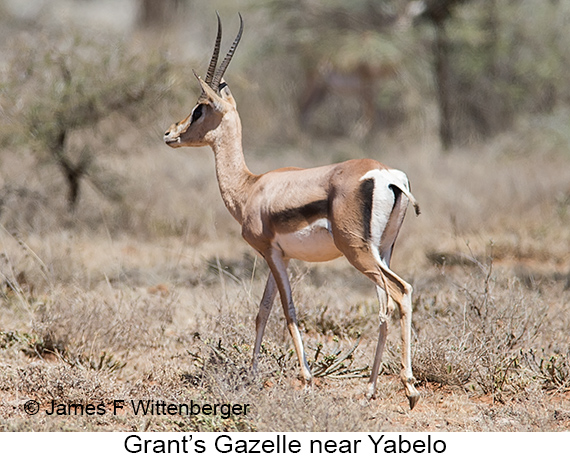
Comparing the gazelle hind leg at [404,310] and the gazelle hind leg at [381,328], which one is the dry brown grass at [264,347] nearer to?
the gazelle hind leg at [381,328]

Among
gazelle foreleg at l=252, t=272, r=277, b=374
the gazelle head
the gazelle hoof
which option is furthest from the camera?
the gazelle head

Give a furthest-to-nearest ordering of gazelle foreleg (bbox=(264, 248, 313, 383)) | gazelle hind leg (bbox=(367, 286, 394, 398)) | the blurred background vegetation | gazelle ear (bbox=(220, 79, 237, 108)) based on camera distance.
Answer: the blurred background vegetation → gazelle ear (bbox=(220, 79, 237, 108)) → gazelle foreleg (bbox=(264, 248, 313, 383)) → gazelle hind leg (bbox=(367, 286, 394, 398))

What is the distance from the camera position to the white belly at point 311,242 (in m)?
4.62

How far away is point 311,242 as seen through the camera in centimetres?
468

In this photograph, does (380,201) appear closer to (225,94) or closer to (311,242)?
(311,242)

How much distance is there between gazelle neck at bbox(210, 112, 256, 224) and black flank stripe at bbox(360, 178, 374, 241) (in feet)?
3.54

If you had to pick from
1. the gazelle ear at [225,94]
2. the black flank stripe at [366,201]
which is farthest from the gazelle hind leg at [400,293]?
the gazelle ear at [225,94]

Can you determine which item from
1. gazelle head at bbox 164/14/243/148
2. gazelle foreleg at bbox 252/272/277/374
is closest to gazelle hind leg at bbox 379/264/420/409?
gazelle foreleg at bbox 252/272/277/374

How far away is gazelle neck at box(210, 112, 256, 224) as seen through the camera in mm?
5270

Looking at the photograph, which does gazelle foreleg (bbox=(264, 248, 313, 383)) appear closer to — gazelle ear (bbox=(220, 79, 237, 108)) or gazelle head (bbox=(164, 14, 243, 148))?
gazelle head (bbox=(164, 14, 243, 148))

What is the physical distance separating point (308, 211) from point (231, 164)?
920 mm

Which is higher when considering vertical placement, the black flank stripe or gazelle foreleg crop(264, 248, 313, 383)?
the black flank stripe

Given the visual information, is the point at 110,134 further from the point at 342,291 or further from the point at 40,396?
the point at 40,396

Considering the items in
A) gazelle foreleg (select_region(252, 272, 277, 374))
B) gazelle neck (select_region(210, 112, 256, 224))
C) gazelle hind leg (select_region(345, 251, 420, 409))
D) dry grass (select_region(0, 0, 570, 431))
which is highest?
gazelle neck (select_region(210, 112, 256, 224))
